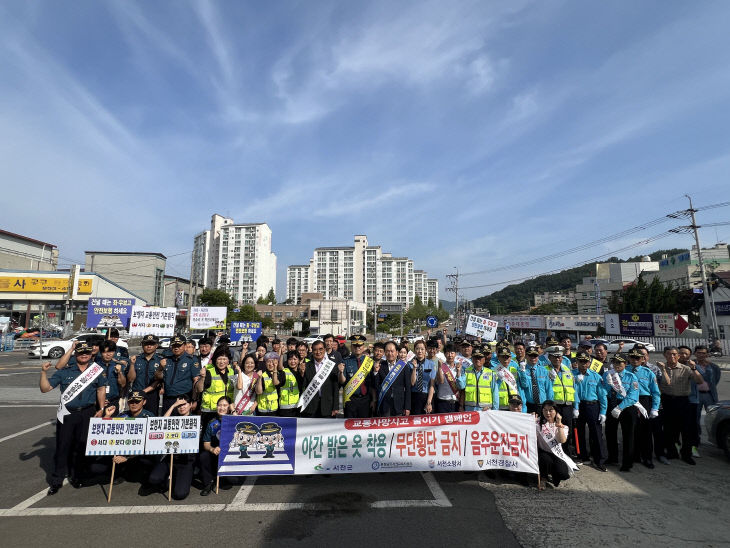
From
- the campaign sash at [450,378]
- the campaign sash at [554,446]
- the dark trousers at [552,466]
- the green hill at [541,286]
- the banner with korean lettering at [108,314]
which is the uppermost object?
the green hill at [541,286]

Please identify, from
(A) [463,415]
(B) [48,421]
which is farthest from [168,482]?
(B) [48,421]

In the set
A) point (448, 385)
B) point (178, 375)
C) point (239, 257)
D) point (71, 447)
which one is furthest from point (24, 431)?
point (239, 257)

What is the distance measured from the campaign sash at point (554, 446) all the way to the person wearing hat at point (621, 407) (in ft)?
4.22

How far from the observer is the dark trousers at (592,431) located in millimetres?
6027

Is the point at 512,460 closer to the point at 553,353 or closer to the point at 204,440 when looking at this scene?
the point at 553,353

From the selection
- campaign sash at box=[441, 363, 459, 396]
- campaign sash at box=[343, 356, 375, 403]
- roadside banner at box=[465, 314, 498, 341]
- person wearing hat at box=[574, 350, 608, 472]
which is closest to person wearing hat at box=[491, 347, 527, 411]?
campaign sash at box=[441, 363, 459, 396]

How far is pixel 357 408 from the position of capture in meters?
6.18

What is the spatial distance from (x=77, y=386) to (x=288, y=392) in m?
3.00

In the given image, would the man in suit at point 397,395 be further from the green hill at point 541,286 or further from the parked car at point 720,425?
the green hill at point 541,286

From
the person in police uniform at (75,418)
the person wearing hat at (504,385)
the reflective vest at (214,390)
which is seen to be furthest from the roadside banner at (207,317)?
the person wearing hat at (504,385)

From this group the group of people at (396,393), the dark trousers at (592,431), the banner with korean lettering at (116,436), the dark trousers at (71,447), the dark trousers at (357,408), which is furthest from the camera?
the dark trousers at (357,408)

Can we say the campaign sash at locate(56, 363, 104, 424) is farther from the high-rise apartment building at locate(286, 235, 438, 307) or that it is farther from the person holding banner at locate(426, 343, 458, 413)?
the high-rise apartment building at locate(286, 235, 438, 307)

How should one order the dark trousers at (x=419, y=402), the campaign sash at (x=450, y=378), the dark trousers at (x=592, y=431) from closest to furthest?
the dark trousers at (x=592, y=431) < the campaign sash at (x=450, y=378) < the dark trousers at (x=419, y=402)

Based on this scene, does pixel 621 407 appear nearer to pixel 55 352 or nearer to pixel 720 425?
pixel 720 425
